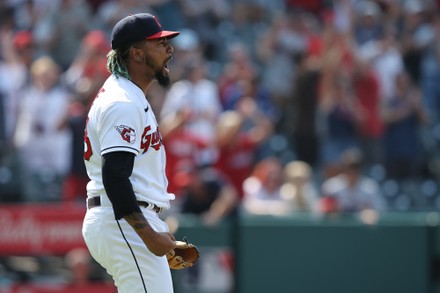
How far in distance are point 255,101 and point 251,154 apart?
0.96 metres

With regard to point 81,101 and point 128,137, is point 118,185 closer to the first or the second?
point 128,137

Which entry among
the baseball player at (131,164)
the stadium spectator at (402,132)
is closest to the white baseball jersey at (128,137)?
the baseball player at (131,164)

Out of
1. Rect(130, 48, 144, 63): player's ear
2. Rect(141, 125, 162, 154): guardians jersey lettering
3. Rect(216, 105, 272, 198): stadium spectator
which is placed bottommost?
Rect(216, 105, 272, 198): stadium spectator

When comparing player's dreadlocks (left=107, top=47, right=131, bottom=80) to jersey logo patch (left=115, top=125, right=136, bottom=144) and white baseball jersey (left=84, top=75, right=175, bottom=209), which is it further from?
jersey logo patch (left=115, top=125, right=136, bottom=144)

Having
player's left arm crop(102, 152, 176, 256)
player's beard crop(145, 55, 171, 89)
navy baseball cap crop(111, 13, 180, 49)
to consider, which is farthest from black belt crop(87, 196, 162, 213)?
navy baseball cap crop(111, 13, 180, 49)

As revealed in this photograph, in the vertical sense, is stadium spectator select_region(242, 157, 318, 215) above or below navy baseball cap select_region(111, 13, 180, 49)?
below

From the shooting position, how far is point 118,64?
491cm

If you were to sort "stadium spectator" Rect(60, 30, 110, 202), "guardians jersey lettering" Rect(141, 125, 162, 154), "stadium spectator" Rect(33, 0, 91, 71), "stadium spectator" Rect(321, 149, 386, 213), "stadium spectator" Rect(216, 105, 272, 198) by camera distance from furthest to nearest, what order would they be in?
"stadium spectator" Rect(33, 0, 91, 71)
"stadium spectator" Rect(216, 105, 272, 198)
"stadium spectator" Rect(321, 149, 386, 213)
"stadium spectator" Rect(60, 30, 110, 202)
"guardians jersey lettering" Rect(141, 125, 162, 154)

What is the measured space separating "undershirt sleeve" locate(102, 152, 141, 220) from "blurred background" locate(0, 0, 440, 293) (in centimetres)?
497

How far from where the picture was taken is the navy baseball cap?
188 inches

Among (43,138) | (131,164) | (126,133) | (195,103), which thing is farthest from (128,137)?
(195,103)

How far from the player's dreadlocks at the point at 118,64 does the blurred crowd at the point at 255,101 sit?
505cm

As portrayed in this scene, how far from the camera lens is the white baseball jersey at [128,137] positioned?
4.61 meters

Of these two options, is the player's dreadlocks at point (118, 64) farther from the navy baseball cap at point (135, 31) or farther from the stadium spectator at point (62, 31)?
the stadium spectator at point (62, 31)
